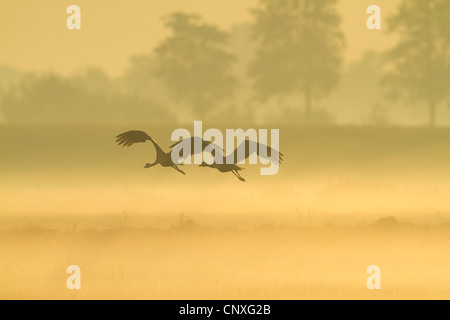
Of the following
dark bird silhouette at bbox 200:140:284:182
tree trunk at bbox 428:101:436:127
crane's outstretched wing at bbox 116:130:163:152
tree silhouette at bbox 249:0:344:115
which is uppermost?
tree silhouette at bbox 249:0:344:115

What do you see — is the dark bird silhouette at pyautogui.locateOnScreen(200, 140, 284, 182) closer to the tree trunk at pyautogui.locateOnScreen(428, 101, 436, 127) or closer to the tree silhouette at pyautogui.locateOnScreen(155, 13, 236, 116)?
the tree silhouette at pyautogui.locateOnScreen(155, 13, 236, 116)

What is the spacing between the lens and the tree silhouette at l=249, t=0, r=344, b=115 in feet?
39.2

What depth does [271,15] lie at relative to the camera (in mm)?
12148

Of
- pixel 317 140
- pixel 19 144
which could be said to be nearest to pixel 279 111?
pixel 317 140

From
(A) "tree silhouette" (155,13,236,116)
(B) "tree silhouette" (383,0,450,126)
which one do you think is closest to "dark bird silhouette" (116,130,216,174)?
(A) "tree silhouette" (155,13,236,116)

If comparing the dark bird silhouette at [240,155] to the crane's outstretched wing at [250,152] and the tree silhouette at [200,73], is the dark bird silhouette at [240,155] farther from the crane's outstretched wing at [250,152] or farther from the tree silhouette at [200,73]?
the tree silhouette at [200,73]

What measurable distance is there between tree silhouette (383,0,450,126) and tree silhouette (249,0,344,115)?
3.56 ft

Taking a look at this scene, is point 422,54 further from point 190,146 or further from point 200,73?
point 190,146

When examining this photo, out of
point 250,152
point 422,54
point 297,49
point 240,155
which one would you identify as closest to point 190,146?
point 240,155

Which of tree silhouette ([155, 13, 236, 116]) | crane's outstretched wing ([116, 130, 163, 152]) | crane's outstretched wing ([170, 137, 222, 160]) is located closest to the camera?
crane's outstretched wing ([170, 137, 222, 160])

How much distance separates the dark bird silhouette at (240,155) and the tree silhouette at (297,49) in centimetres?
258

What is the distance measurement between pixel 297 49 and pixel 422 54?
2.32 metres

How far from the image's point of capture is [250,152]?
9.19m

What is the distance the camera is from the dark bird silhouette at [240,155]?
30.1 ft
